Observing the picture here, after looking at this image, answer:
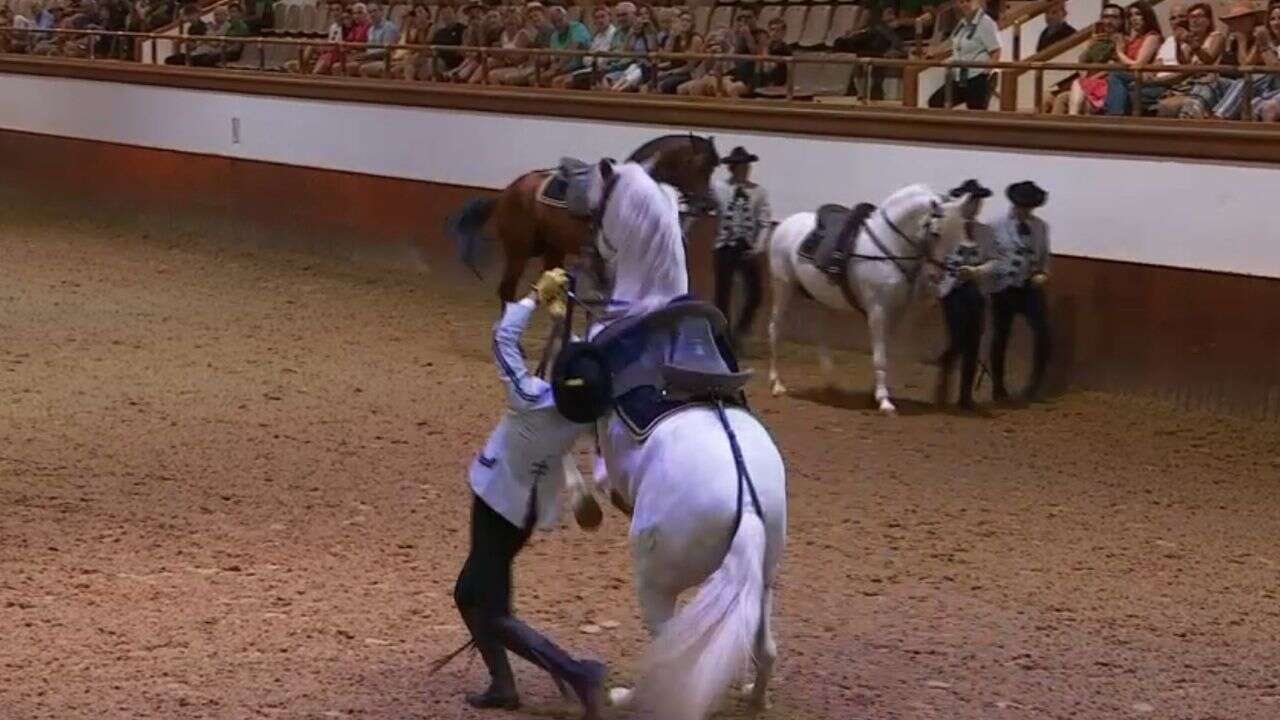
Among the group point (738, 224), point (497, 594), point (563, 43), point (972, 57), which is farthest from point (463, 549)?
point (563, 43)

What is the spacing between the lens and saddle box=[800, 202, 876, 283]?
9211 millimetres

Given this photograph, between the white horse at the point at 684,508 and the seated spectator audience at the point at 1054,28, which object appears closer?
the white horse at the point at 684,508

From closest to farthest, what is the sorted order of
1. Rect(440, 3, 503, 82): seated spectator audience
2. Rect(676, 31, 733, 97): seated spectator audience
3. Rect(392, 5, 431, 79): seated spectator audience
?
Rect(676, 31, 733, 97): seated spectator audience, Rect(440, 3, 503, 82): seated spectator audience, Rect(392, 5, 431, 79): seated spectator audience

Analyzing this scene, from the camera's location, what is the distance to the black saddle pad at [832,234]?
363 inches

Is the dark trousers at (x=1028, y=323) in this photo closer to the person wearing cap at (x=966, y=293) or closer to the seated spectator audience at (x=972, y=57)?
the person wearing cap at (x=966, y=293)

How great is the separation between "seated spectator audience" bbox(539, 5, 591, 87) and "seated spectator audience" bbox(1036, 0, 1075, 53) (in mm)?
3477

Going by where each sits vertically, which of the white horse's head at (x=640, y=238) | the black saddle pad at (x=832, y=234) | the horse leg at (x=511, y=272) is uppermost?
the white horse's head at (x=640, y=238)

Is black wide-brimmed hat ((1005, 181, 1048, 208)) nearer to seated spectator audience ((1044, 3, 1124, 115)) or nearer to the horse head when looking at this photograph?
seated spectator audience ((1044, 3, 1124, 115))

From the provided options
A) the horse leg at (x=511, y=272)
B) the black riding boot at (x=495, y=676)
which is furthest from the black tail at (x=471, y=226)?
the black riding boot at (x=495, y=676)

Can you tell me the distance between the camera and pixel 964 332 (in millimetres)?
9336

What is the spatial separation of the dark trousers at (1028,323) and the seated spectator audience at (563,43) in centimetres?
454

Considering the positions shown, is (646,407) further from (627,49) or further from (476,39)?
(476,39)

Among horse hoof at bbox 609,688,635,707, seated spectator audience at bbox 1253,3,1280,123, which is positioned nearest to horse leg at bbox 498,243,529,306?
seated spectator audience at bbox 1253,3,1280,123

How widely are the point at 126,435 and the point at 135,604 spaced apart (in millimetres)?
2769
